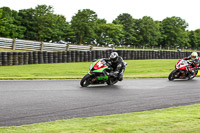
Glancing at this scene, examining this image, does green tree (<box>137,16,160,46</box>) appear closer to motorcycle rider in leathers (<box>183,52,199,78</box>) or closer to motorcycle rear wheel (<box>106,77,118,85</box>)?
motorcycle rider in leathers (<box>183,52,199,78</box>)

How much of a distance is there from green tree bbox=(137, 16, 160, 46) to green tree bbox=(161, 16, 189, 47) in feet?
15.9

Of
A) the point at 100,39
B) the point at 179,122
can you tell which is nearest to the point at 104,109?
the point at 179,122

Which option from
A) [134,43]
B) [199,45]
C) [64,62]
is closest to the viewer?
[64,62]

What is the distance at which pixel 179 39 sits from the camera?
340 feet

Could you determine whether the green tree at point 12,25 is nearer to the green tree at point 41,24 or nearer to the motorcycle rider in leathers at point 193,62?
the green tree at point 41,24

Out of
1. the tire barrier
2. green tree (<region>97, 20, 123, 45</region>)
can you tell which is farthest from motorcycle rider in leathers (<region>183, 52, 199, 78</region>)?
green tree (<region>97, 20, 123, 45</region>)

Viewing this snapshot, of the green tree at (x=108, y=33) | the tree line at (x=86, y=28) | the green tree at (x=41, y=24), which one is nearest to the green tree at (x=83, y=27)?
the tree line at (x=86, y=28)

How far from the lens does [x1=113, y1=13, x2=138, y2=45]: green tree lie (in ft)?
311

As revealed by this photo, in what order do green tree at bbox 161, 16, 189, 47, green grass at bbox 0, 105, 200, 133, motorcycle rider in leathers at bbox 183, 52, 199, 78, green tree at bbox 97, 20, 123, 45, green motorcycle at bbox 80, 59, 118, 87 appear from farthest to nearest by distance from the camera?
green tree at bbox 161, 16, 189, 47, green tree at bbox 97, 20, 123, 45, motorcycle rider in leathers at bbox 183, 52, 199, 78, green motorcycle at bbox 80, 59, 118, 87, green grass at bbox 0, 105, 200, 133

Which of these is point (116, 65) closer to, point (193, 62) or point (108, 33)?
point (193, 62)

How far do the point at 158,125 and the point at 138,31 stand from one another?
3832 inches

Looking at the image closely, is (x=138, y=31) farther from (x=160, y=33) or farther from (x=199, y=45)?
(x=199, y=45)

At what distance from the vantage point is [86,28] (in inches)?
3046

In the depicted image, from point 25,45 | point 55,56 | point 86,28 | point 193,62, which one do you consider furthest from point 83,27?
point 193,62
